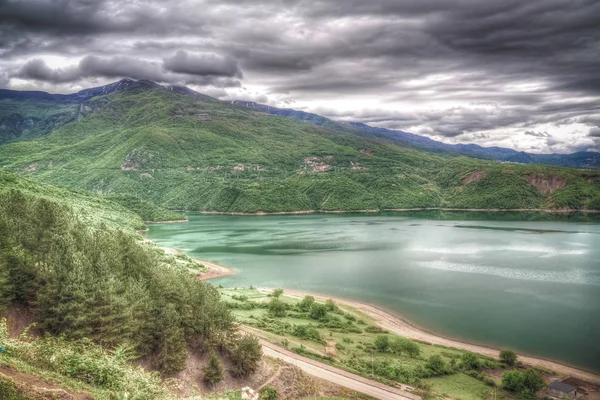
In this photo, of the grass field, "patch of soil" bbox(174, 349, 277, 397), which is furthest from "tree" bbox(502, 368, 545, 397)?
"patch of soil" bbox(174, 349, 277, 397)

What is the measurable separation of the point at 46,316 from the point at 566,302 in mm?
61626

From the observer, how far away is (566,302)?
55.3 metres

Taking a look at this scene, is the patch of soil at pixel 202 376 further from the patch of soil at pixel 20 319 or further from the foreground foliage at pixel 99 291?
the patch of soil at pixel 20 319

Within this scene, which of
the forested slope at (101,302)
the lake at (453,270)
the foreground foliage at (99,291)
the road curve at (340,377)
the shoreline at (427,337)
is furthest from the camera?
the lake at (453,270)

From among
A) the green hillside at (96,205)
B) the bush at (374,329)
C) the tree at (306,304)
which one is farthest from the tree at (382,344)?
the green hillside at (96,205)

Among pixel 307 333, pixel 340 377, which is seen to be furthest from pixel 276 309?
pixel 340 377

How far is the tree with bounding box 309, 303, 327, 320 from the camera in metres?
48.3

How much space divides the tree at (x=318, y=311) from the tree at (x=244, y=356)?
18.2 meters

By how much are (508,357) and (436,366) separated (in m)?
8.22

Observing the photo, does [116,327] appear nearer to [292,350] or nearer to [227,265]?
[292,350]

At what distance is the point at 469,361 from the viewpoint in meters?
36.4

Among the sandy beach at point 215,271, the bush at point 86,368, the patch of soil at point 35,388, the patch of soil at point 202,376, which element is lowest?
the sandy beach at point 215,271

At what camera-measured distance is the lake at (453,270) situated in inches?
1857

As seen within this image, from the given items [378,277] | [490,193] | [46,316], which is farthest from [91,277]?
[490,193]
